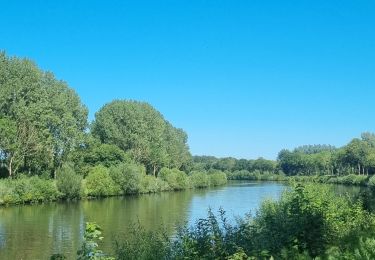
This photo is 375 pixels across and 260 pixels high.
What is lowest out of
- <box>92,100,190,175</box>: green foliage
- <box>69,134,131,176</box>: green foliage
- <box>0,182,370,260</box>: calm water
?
<box>0,182,370,260</box>: calm water

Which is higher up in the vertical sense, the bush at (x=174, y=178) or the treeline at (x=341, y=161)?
the treeline at (x=341, y=161)

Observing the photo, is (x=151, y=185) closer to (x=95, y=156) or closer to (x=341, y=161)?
(x=95, y=156)

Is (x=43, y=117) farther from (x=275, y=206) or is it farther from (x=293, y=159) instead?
(x=293, y=159)

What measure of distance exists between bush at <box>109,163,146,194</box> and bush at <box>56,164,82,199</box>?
12240 mm

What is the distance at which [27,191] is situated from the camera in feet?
183

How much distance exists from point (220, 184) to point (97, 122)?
4761 centimetres

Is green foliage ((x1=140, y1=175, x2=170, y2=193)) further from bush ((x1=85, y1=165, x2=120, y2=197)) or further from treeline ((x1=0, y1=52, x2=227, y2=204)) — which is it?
bush ((x1=85, y1=165, x2=120, y2=197))

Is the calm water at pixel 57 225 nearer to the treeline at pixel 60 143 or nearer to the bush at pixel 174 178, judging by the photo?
the treeline at pixel 60 143

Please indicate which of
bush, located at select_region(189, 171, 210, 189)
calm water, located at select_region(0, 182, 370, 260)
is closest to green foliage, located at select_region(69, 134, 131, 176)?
bush, located at select_region(189, 171, 210, 189)

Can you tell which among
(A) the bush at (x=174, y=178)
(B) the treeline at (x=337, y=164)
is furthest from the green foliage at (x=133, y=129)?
(B) the treeline at (x=337, y=164)

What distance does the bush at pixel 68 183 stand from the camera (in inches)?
2422

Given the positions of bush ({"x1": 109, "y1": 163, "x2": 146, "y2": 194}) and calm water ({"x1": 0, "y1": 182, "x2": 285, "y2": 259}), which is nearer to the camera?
calm water ({"x1": 0, "y1": 182, "x2": 285, "y2": 259})

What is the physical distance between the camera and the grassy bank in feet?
180

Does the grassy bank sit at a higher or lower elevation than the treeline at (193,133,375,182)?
lower
